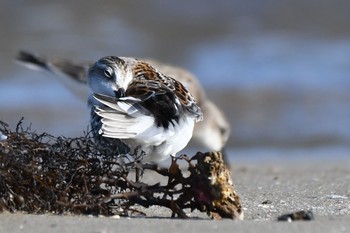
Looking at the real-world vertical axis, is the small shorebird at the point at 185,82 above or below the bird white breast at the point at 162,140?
below

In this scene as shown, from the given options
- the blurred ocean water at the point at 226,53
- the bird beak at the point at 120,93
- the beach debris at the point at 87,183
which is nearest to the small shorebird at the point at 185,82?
the blurred ocean water at the point at 226,53

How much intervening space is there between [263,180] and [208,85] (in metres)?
5.20

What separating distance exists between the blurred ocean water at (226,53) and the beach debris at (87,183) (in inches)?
194

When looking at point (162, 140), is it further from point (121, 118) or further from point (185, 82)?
point (185, 82)

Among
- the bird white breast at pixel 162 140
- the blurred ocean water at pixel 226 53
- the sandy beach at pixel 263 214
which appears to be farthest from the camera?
the blurred ocean water at pixel 226 53

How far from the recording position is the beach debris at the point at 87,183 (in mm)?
3699

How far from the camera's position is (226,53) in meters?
12.3

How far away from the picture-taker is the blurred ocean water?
9695 millimetres

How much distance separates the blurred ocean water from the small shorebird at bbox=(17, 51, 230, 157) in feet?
1.29

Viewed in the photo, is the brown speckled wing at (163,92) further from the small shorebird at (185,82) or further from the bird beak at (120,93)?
the small shorebird at (185,82)

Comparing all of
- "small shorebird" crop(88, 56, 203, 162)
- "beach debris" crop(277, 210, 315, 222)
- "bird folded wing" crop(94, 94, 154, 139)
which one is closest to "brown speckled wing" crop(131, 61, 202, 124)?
"small shorebird" crop(88, 56, 203, 162)

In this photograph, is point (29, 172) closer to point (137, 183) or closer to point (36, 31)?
point (137, 183)

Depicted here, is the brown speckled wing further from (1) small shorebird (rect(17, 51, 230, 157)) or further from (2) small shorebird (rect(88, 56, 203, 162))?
(1) small shorebird (rect(17, 51, 230, 157))

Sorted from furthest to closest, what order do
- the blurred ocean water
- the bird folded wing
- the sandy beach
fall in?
1. the blurred ocean water
2. the bird folded wing
3. the sandy beach
